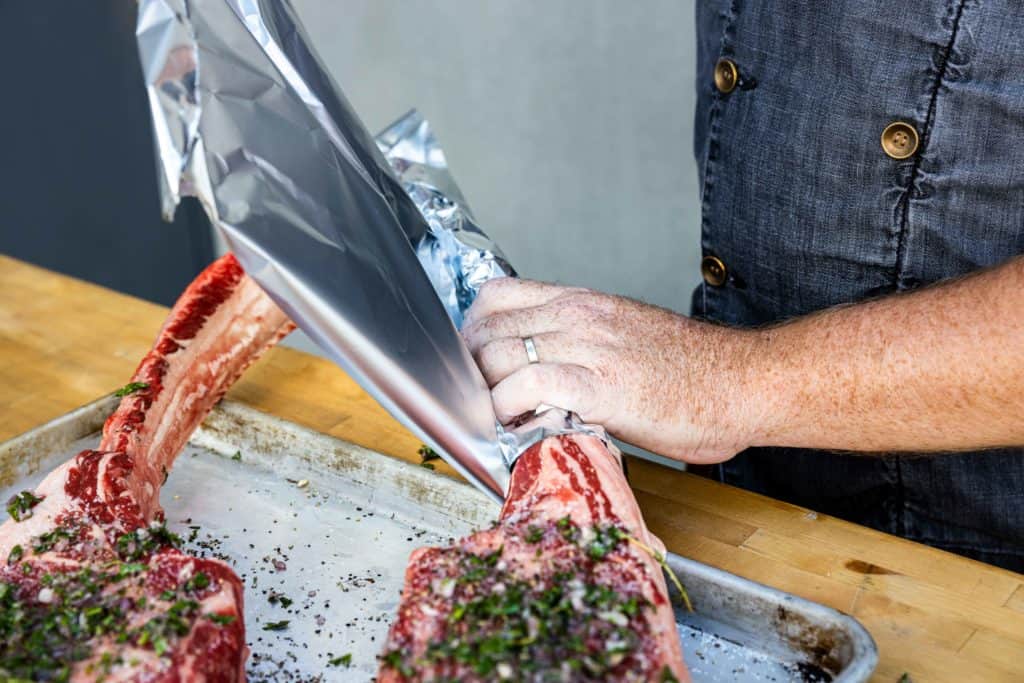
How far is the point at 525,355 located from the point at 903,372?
17.4 inches

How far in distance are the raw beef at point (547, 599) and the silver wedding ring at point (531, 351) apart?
187 mm

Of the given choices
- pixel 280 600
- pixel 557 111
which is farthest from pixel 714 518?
pixel 557 111

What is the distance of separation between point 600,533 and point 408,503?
40 cm

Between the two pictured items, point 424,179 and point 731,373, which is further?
point 424,179

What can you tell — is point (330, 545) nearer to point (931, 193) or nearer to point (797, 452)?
point (797, 452)

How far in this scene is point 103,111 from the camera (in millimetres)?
3551

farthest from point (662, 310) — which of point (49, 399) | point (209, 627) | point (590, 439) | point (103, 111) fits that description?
point (103, 111)

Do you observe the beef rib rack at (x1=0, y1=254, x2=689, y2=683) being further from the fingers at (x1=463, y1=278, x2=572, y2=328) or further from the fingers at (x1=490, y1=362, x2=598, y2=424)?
the fingers at (x1=463, y1=278, x2=572, y2=328)

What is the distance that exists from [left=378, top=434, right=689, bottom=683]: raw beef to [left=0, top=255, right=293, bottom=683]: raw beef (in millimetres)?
182

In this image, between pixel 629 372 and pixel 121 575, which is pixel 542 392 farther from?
pixel 121 575

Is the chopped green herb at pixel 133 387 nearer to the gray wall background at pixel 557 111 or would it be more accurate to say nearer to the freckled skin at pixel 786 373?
the freckled skin at pixel 786 373

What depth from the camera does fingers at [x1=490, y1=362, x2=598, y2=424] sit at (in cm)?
125

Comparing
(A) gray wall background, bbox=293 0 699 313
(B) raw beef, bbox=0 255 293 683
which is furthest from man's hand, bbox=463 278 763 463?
(A) gray wall background, bbox=293 0 699 313

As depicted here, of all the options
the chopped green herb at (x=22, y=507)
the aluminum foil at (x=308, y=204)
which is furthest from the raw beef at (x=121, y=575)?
the aluminum foil at (x=308, y=204)
